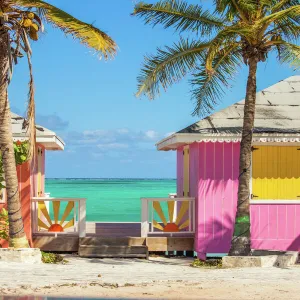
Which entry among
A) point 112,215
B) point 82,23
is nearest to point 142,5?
point 82,23

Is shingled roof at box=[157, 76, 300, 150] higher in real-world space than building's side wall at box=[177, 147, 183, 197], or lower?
higher

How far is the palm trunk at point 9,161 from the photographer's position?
654 inches

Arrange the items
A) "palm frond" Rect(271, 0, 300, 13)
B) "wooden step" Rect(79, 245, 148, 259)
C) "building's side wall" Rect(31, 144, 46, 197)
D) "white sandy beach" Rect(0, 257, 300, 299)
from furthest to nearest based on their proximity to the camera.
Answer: "building's side wall" Rect(31, 144, 46, 197)
"wooden step" Rect(79, 245, 148, 259)
"palm frond" Rect(271, 0, 300, 13)
"white sandy beach" Rect(0, 257, 300, 299)

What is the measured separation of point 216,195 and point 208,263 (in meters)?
1.75

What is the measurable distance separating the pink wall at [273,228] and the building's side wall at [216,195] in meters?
0.63

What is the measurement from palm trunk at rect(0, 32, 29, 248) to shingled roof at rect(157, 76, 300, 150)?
155 inches

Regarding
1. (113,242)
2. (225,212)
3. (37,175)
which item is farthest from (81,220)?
(225,212)

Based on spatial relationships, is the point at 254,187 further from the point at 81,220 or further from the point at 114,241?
the point at 81,220

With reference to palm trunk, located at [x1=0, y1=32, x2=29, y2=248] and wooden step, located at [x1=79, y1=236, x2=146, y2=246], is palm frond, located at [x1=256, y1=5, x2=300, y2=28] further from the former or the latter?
wooden step, located at [x1=79, y1=236, x2=146, y2=246]

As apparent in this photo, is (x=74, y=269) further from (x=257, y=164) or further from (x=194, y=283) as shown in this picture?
(x=257, y=164)

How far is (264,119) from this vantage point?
19078 mm

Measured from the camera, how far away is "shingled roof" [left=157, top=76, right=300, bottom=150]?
18078 millimetres

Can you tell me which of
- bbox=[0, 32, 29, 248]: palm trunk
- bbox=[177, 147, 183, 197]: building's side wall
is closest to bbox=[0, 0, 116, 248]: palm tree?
bbox=[0, 32, 29, 248]: palm trunk

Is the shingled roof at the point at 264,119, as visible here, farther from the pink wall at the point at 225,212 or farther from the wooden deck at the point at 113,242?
the wooden deck at the point at 113,242
